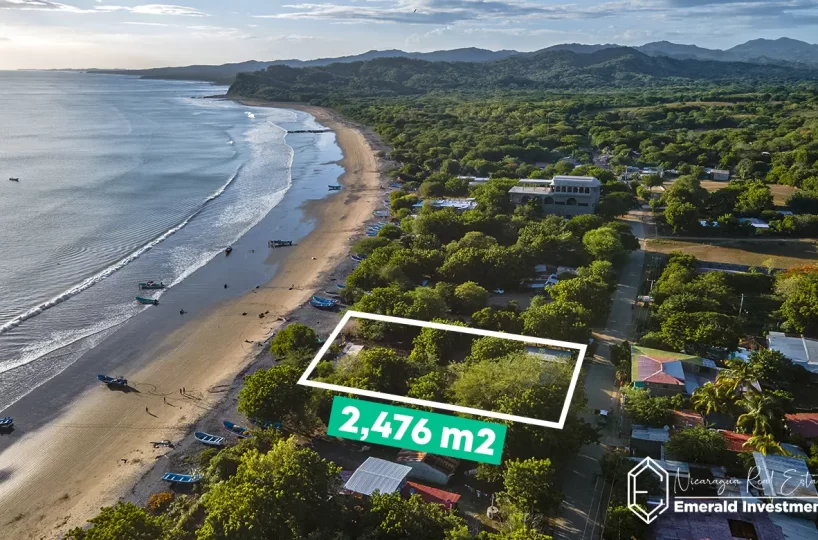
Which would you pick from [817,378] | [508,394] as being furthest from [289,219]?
[817,378]

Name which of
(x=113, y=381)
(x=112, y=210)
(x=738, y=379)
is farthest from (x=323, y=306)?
(x=112, y=210)

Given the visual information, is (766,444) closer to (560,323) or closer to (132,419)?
(560,323)

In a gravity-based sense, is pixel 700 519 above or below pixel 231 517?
below

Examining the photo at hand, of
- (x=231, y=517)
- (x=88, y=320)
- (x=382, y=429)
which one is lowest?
(x=88, y=320)

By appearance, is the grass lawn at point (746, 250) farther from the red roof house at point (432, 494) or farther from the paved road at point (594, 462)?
the red roof house at point (432, 494)

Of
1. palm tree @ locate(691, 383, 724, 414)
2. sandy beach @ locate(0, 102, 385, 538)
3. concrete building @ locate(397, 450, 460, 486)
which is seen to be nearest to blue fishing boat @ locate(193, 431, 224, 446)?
sandy beach @ locate(0, 102, 385, 538)

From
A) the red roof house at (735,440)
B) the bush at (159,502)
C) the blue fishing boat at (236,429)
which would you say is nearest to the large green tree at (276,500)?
the bush at (159,502)

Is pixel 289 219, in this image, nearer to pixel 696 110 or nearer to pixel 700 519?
pixel 700 519
